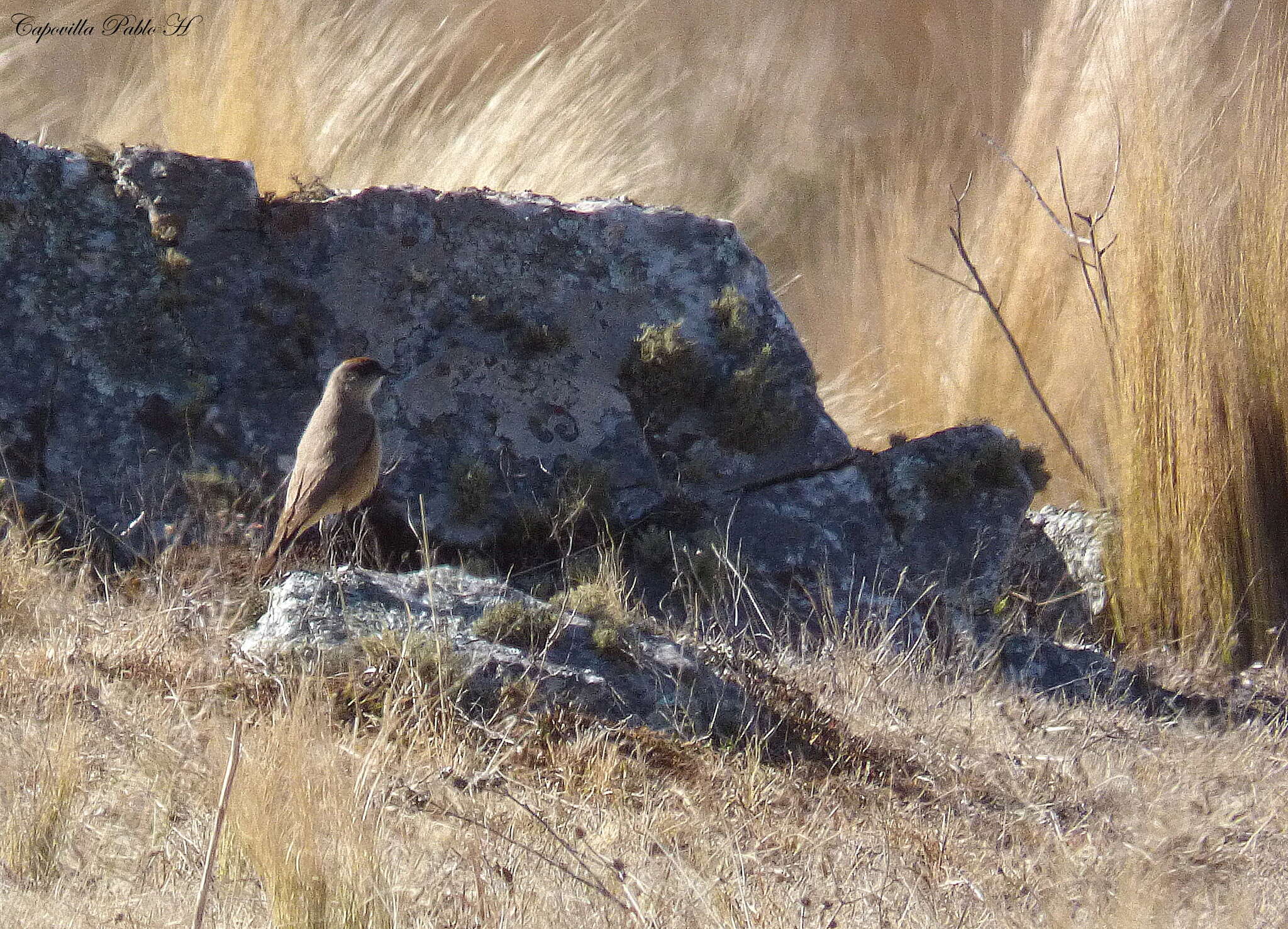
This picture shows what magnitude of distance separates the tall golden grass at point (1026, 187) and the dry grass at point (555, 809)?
174 cm

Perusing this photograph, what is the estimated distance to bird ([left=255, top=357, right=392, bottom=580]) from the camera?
14.1ft

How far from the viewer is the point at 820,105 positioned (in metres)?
14.8

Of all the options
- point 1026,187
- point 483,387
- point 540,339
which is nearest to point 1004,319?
point 1026,187

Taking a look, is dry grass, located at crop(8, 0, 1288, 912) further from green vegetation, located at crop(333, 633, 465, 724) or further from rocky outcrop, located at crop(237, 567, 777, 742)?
rocky outcrop, located at crop(237, 567, 777, 742)

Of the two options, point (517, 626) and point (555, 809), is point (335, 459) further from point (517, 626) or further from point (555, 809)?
point (555, 809)

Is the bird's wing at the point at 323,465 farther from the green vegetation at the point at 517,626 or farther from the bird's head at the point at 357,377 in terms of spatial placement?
the green vegetation at the point at 517,626

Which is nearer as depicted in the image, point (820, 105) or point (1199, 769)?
point (1199, 769)

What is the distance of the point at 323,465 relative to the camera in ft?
14.1

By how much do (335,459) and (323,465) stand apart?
0.05 meters

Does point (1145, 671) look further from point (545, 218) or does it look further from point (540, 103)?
point (540, 103)

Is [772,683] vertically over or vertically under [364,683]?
over

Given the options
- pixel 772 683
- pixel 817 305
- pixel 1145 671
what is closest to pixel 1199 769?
pixel 772 683

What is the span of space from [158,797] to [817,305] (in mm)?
8356

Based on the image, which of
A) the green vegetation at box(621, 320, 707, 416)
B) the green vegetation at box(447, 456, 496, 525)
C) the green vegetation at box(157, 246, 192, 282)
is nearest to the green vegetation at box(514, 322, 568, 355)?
the green vegetation at box(621, 320, 707, 416)
